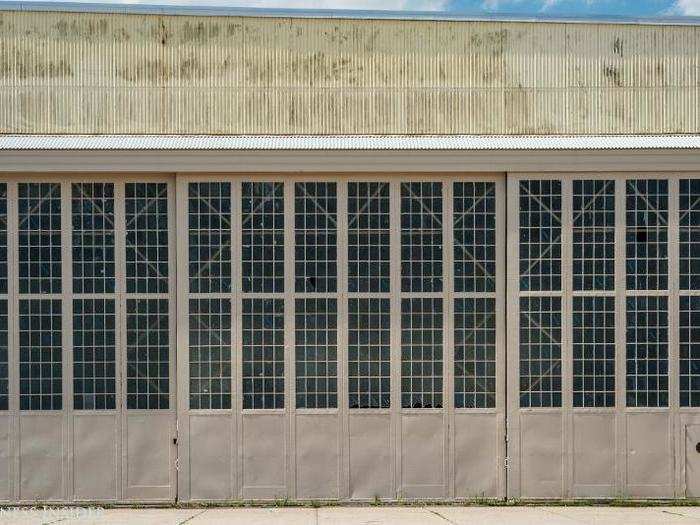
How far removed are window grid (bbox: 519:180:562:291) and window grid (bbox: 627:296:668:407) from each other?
5.00 feet

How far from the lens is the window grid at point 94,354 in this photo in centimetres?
1168

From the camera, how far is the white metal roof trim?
11383 millimetres

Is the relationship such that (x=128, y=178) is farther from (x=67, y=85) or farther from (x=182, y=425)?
(x=182, y=425)

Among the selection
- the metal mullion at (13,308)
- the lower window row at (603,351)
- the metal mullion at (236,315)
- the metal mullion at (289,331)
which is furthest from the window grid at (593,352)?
the metal mullion at (13,308)

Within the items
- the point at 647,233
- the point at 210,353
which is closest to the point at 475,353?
the point at 647,233

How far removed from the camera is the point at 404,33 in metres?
12.3

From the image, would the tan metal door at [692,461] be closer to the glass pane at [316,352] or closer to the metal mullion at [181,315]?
the glass pane at [316,352]

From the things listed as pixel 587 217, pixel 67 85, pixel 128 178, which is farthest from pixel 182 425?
pixel 587 217

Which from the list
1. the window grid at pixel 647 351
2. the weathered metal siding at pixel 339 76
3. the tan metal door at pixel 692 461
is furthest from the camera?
the weathered metal siding at pixel 339 76

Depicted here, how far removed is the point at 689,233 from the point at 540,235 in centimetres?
267

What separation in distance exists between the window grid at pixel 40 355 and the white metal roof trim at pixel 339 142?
2.82 metres

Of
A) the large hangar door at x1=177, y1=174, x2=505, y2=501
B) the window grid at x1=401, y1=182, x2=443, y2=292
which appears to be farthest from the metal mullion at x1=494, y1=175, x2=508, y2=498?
the window grid at x1=401, y1=182, x2=443, y2=292

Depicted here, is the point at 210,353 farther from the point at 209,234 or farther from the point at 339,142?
the point at 339,142

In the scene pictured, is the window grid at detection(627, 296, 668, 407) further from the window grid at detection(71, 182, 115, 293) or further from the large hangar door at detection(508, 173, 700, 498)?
the window grid at detection(71, 182, 115, 293)
